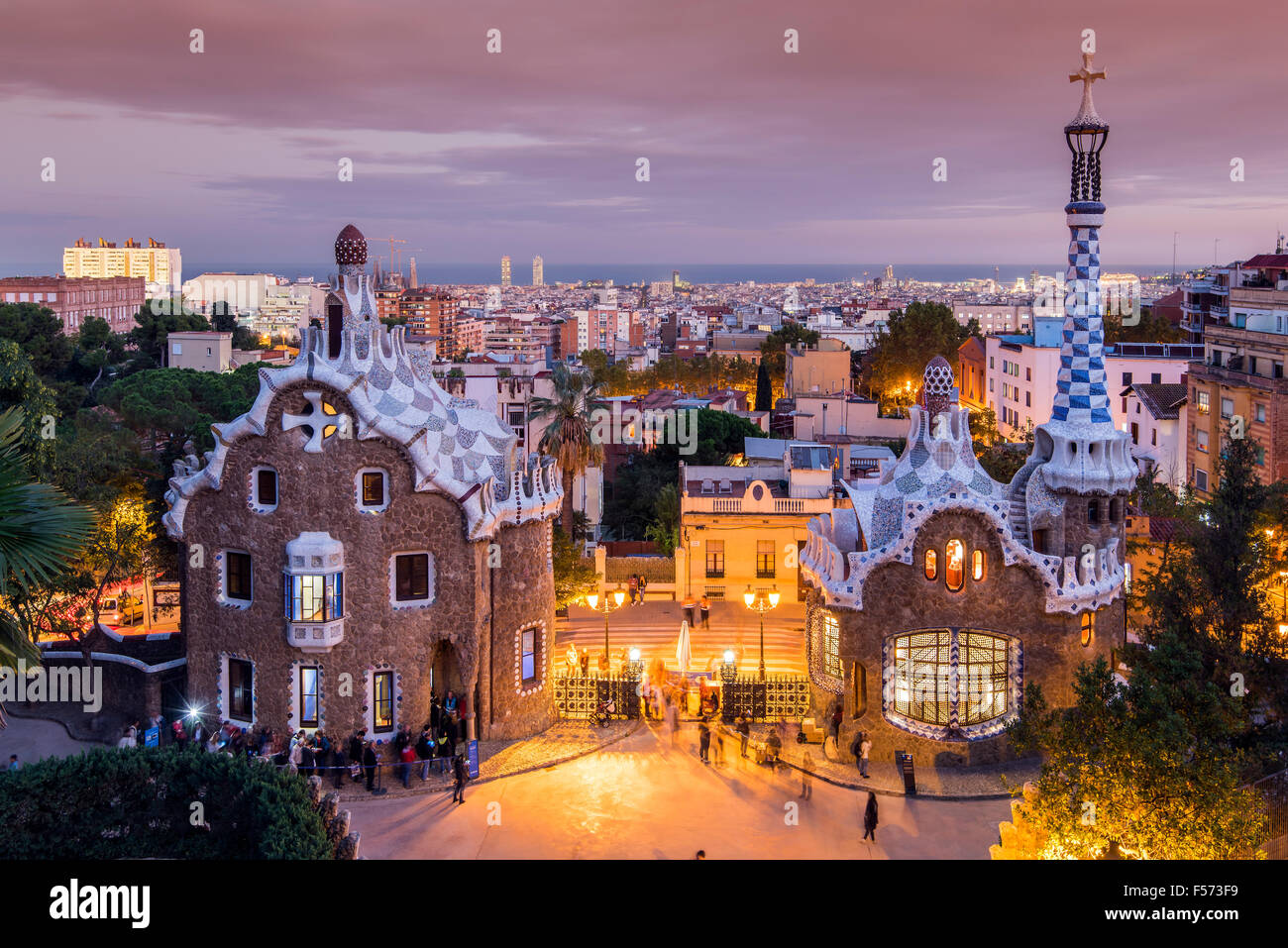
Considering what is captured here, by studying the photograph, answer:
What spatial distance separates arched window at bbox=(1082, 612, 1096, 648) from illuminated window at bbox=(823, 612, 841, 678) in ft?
20.8

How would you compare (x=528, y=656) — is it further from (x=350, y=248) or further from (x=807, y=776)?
(x=350, y=248)

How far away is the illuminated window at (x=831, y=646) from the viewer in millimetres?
32219

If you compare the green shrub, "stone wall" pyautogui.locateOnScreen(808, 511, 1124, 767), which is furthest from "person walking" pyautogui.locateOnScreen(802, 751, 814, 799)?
the green shrub

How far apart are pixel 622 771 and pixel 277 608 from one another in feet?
32.5

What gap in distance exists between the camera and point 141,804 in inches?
882

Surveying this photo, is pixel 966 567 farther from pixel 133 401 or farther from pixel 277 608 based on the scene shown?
pixel 133 401

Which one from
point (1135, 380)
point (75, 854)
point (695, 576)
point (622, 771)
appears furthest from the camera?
point (1135, 380)

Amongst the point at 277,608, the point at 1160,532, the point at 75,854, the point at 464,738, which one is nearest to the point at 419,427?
the point at 277,608

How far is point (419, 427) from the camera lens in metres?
31.5

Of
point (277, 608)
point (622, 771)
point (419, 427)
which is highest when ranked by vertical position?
point (419, 427)

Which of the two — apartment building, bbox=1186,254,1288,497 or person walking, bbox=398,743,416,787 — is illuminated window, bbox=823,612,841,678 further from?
apartment building, bbox=1186,254,1288,497

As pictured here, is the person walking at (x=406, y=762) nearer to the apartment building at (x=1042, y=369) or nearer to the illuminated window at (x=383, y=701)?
the illuminated window at (x=383, y=701)

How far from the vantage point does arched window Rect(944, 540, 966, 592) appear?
30969 millimetres
